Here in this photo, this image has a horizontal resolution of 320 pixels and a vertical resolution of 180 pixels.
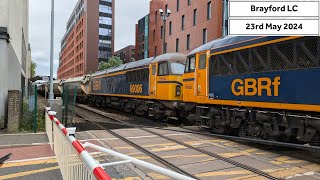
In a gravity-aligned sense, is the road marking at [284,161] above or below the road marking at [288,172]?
above

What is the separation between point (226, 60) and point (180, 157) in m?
4.26

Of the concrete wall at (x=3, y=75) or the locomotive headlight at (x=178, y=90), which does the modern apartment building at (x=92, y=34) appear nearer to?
the locomotive headlight at (x=178, y=90)

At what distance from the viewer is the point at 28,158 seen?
26.7 feet

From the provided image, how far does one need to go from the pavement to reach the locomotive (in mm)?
5815

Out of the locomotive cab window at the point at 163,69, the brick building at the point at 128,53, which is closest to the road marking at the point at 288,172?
the locomotive cab window at the point at 163,69

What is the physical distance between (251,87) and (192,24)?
1271 inches

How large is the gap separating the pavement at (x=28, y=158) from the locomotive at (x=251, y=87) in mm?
5815

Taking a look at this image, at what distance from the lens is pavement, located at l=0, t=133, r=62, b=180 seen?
6688 millimetres

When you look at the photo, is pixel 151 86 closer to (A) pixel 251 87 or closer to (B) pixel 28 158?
(A) pixel 251 87

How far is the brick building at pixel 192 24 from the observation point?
3634 cm

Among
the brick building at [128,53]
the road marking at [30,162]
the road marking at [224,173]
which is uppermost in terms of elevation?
the brick building at [128,53]

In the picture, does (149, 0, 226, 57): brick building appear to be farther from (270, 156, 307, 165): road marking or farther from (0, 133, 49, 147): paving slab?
(270, 156, 307, 165): road marking

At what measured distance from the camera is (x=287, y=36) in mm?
8625

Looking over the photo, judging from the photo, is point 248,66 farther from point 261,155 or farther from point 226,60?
point 261,155
